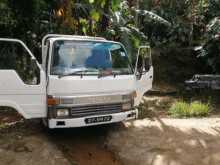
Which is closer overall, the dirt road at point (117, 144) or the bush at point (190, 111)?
the dirt road at point (117, 144)

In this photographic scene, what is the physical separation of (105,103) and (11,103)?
1661 mm

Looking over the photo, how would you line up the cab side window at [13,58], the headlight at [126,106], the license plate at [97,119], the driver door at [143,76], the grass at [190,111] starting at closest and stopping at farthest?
the license plate at [97,119] < the headlight at [126,106] < the driver door at [143,76] < the grass at [190,111] < the cab side window at [13,58]

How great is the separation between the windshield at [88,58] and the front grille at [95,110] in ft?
2.04

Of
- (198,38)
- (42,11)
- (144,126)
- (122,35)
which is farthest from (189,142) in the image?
(198,38)

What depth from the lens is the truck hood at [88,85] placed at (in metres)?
6.32

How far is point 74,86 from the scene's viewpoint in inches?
251

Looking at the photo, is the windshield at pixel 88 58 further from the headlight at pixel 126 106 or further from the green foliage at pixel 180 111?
the green foliage at pixel 180 111

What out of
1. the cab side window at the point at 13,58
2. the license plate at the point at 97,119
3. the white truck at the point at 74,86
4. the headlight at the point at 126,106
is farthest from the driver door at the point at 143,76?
the cab side window at the point at 13,58

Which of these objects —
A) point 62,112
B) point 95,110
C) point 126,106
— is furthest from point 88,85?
point 126,106

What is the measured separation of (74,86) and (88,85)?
261mm

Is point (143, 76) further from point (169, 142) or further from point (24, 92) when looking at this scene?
point (24, 92)

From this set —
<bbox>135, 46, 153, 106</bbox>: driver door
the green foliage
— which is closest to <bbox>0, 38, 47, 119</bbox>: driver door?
<bbox>135, 46, 153, 106</bbox>: driver door

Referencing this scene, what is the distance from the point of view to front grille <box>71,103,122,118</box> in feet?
21.1

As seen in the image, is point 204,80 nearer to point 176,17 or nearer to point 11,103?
point 176,17
